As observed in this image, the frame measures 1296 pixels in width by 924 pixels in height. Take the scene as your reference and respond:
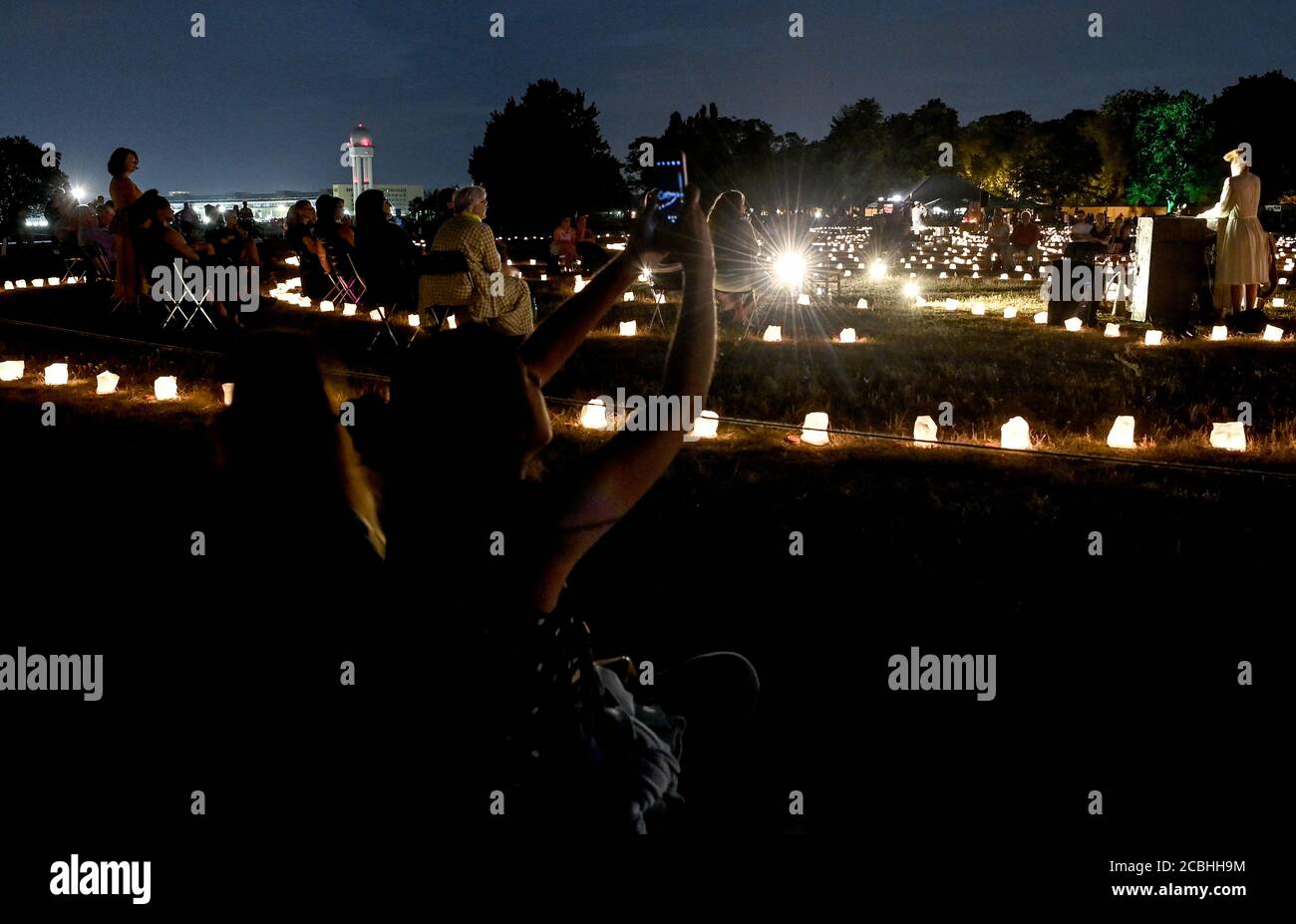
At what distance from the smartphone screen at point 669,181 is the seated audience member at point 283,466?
70 cm

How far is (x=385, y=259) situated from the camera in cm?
1050

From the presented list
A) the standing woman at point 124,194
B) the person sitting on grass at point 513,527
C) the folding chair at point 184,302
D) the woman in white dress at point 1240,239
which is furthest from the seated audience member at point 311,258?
the person sitting on grass at point 513,527

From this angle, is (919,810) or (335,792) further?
(919,810)

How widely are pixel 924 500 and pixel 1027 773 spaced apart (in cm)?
242

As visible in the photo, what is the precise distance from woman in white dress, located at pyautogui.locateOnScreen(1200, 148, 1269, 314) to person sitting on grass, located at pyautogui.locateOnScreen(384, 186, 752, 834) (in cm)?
1256

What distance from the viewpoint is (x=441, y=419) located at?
1.73 metres

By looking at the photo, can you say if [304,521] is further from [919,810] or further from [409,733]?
[919,810]

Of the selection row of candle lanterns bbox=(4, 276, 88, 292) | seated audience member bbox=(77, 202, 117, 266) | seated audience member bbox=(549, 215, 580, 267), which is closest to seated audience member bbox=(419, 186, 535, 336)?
seated audience member bbox=(77, 202, 117, 266)

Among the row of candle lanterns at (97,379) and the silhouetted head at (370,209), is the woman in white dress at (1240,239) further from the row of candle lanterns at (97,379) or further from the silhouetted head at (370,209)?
the row of candle lanterns at (97,379)

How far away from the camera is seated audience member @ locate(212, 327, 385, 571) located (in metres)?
1.69

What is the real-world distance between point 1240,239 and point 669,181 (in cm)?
1260

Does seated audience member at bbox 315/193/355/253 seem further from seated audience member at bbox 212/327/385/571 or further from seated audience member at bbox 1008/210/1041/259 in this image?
seated audience member at bbox 1008/210/1041/259
